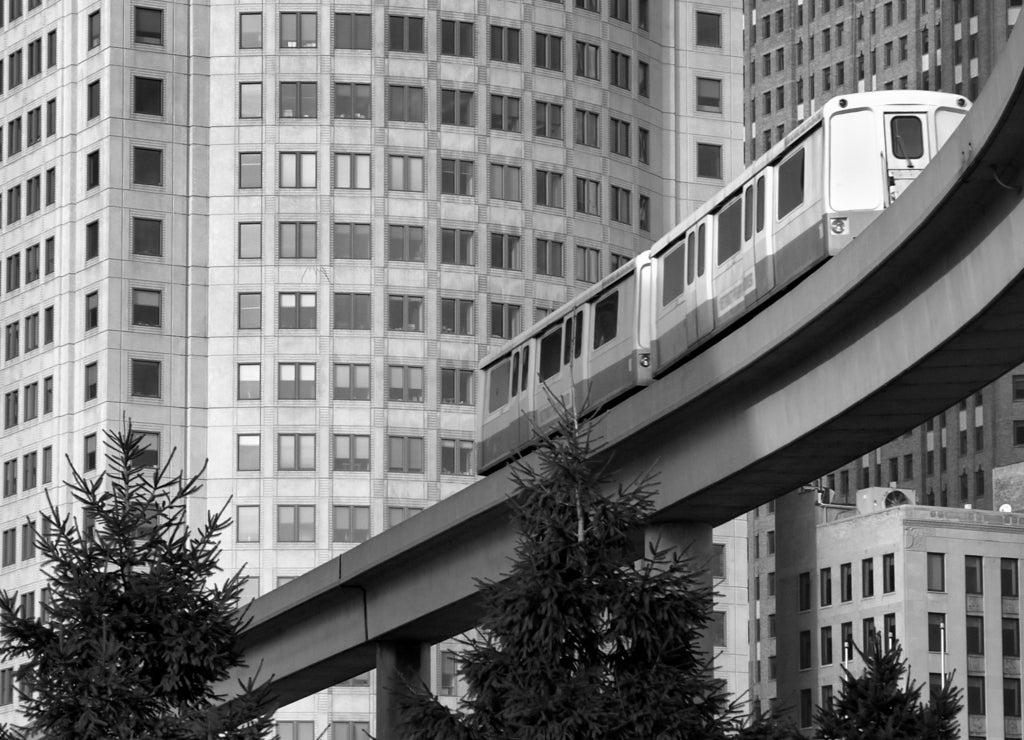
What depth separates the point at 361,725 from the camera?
106562 mm

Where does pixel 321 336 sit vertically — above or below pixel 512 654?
above

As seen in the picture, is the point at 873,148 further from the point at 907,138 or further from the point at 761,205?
the point at 761,205

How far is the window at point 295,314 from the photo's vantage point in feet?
Result: 364

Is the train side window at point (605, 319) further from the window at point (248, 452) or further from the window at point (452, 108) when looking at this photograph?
the window at point (452, 108)

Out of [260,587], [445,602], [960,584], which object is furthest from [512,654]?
[960,584]

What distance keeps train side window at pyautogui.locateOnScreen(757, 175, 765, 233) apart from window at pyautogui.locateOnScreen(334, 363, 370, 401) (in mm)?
71455

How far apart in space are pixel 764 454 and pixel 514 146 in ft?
254

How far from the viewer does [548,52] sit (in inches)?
4542

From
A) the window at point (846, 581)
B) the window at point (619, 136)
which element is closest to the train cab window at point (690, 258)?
the window at point (619, 136)

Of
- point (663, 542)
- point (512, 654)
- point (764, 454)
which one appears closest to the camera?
point (512, 654)

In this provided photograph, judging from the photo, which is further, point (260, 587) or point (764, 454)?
point (260, 587)

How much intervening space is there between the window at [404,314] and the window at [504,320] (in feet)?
10.4

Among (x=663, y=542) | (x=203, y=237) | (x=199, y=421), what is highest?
(x=203, y=237)

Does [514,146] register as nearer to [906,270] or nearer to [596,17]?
[596,17]
